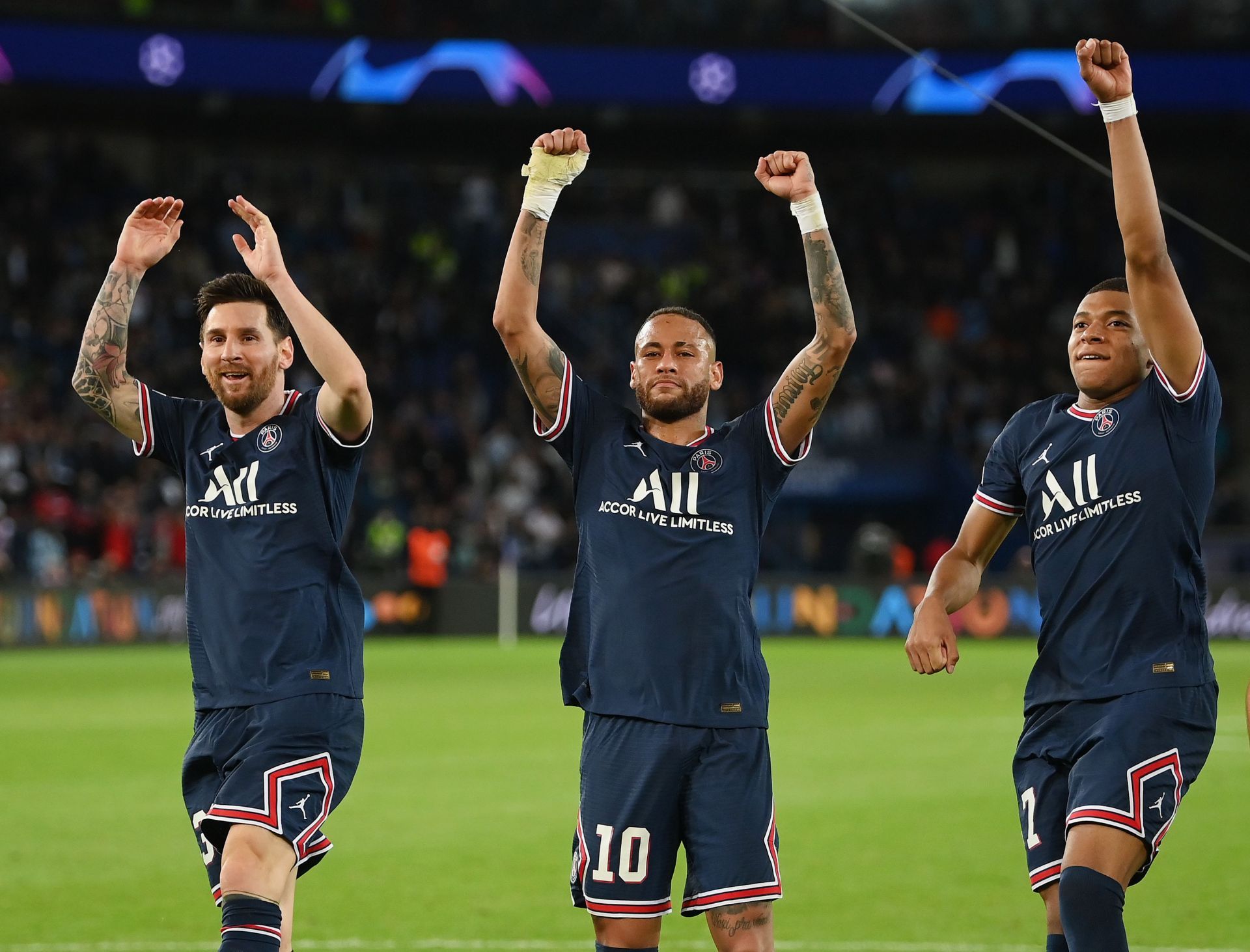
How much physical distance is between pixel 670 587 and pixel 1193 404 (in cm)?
169

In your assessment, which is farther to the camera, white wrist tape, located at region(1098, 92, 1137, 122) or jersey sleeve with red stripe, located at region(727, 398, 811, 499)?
jersey sleeve with red stripe, located at region(727, 398, 811, 499)

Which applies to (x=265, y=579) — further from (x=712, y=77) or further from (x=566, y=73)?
(x=712, y=77)

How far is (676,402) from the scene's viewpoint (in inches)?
214

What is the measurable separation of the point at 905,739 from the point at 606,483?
358 inches

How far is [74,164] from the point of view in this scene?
3072 centimetres

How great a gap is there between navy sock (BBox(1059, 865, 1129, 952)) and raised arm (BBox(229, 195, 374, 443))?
256 centimetres

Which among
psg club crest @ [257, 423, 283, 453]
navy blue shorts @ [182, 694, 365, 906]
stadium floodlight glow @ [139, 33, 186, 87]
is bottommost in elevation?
navy blue shorts @ [182, 694, 365, 906]

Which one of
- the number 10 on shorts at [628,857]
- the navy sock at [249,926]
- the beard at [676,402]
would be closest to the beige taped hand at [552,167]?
the beard at [676,402]

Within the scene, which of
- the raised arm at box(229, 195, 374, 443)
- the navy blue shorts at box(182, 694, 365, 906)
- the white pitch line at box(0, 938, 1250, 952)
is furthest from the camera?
the white pitch line at box(0, 938, 1250, 952)

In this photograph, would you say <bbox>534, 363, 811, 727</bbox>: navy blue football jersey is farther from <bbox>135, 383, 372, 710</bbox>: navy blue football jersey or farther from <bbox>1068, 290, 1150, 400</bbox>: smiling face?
<bbox>1068, 290, 1150, 400</bbox>: smiling face

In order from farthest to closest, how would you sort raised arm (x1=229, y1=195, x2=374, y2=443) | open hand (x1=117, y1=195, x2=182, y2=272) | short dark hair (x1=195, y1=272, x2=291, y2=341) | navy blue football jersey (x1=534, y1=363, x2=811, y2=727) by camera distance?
open hand (x1=117, y1=195, x2=182, y2=272)
short dark hair (x1=195, y1=272, x2=291, y2=341)
raised arm (x1=229, y1=195, x2=374, y2=443)
navy blue football jersey (x1=534, y1=363, x2=811, y2=727)

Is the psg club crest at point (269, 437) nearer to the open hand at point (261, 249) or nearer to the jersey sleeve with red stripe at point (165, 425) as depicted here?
the jersey sleeve with red stripe at point (165, 425)

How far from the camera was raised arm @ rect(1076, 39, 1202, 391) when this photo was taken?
16.4 feet

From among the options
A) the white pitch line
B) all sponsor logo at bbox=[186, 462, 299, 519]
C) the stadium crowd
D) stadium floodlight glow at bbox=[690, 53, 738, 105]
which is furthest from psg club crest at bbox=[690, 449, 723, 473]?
stadium floodlight glow at bbox=[690, 53, 738, 105]
